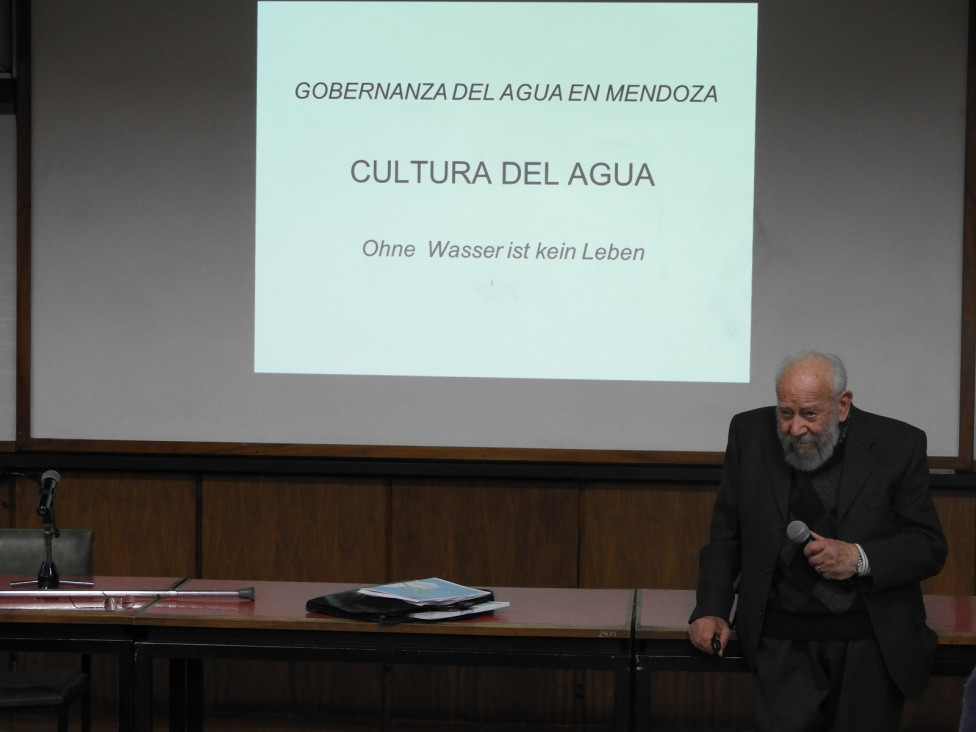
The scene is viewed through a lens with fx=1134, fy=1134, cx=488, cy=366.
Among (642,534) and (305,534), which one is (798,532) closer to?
(642,534)

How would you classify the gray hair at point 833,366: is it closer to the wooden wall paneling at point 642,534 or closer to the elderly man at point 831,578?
the elderly man at point 831,578

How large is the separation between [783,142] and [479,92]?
126cm

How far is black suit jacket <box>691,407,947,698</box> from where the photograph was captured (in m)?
2.87

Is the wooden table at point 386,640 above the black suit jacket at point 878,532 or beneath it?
beneath

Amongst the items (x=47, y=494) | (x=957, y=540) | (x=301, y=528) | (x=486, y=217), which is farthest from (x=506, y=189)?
(x=957, y=540)

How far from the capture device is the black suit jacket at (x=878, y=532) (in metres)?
2.87

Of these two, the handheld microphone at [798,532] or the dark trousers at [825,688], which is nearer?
the handheld microphone at [798,532]

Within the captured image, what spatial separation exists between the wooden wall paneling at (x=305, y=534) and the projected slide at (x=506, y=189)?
1.70ft

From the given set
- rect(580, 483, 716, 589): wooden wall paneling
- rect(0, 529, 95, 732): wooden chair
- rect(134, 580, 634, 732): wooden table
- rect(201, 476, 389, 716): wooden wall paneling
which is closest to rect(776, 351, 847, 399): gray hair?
rect(134, 580, 634, 732): wooden table

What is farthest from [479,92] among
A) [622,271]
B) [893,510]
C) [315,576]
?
[893,510]

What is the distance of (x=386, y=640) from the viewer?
307 cm

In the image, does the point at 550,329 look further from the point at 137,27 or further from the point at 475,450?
the point at 137,27

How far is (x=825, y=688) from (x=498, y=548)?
1.96 m

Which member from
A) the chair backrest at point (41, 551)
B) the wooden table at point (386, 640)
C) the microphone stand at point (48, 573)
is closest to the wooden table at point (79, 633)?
the wooden table at point (386, 640)
